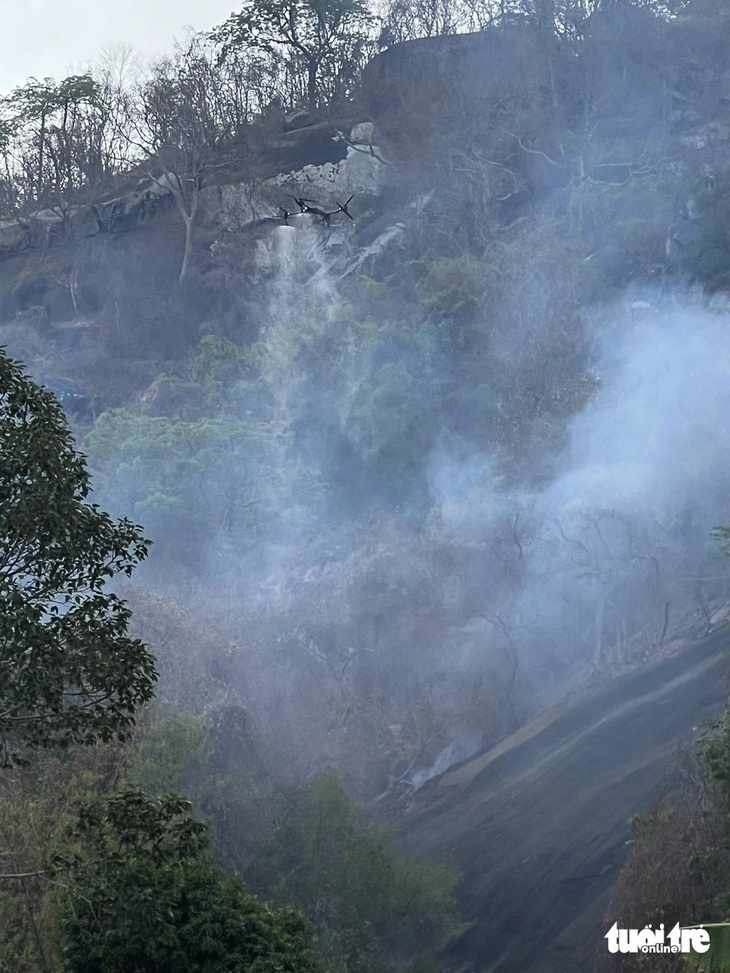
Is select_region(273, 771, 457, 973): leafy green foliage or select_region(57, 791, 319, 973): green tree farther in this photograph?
select_region(273, 771, 457, 973): leafy green foliage

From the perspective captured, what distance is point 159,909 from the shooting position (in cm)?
1306

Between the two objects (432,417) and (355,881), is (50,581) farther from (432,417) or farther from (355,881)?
(432,417)

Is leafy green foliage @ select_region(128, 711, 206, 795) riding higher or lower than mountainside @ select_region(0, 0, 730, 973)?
lower

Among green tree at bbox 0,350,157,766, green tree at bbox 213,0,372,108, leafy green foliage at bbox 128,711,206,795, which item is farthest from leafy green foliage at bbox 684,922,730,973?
green tree at bbox 213,0,372,108

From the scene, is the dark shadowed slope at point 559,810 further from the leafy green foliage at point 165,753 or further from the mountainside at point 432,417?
the leafy green foliage at point 165,753

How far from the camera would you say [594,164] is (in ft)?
201

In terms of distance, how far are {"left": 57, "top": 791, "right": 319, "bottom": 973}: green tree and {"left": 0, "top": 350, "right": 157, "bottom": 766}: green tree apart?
2.84ft

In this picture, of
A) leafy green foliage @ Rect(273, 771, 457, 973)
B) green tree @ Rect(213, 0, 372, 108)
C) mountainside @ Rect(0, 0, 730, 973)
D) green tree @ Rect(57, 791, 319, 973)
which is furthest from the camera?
green tree @ Rect(213, 0, 372, 108)

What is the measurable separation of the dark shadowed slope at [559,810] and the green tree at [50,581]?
15.7 m

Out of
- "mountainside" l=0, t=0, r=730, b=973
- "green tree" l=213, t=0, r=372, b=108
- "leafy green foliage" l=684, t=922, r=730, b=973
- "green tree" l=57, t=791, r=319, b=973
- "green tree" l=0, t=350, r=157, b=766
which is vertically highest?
"green tree" l=213, t=0, r=372, b=108

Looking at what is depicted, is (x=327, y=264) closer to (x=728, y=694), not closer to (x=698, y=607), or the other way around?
(x=698, y=607)

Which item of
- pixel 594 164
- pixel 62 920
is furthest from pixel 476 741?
pixel 594 164

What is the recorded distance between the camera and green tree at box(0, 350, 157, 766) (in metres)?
12.6

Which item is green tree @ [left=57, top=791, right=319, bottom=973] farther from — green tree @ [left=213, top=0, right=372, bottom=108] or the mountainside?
green tree @ [left=213, top=0, right=372, bottom=108]
